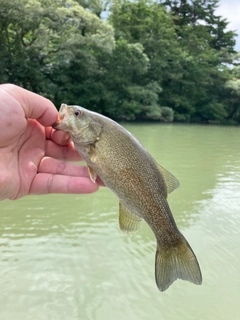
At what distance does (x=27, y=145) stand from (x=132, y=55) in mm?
29333

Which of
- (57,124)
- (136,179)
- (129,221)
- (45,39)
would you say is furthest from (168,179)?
(45,39)

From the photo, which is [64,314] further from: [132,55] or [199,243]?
[132,55]

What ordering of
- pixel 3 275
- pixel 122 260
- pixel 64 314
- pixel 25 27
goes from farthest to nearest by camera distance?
1. pixel 25 27
2. pixel 122 260
3. pixel 3 275
4. pixel 64 314

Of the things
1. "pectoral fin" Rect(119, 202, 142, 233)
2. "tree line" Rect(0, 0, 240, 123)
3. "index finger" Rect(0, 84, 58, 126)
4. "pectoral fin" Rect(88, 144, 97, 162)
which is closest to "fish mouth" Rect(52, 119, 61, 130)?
"index finger" Rect(0, 84, 58, 126)

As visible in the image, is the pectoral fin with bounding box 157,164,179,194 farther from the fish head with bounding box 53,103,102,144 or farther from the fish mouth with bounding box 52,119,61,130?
the fish mouth with bounding box 52,119,61,130

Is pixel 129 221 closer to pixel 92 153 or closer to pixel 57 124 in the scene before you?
pixel 92 153

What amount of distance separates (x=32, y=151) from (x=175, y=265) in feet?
4.91

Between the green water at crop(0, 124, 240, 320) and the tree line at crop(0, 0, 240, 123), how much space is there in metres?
19.7

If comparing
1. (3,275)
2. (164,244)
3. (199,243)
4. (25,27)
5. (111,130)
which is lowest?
A: (3,275)

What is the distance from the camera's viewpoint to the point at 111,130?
2.40 m

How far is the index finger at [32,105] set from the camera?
106 inches

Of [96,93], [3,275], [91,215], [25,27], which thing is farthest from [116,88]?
[3,275]

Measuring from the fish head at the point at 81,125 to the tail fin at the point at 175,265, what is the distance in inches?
36.3

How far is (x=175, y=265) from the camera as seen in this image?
237cm
